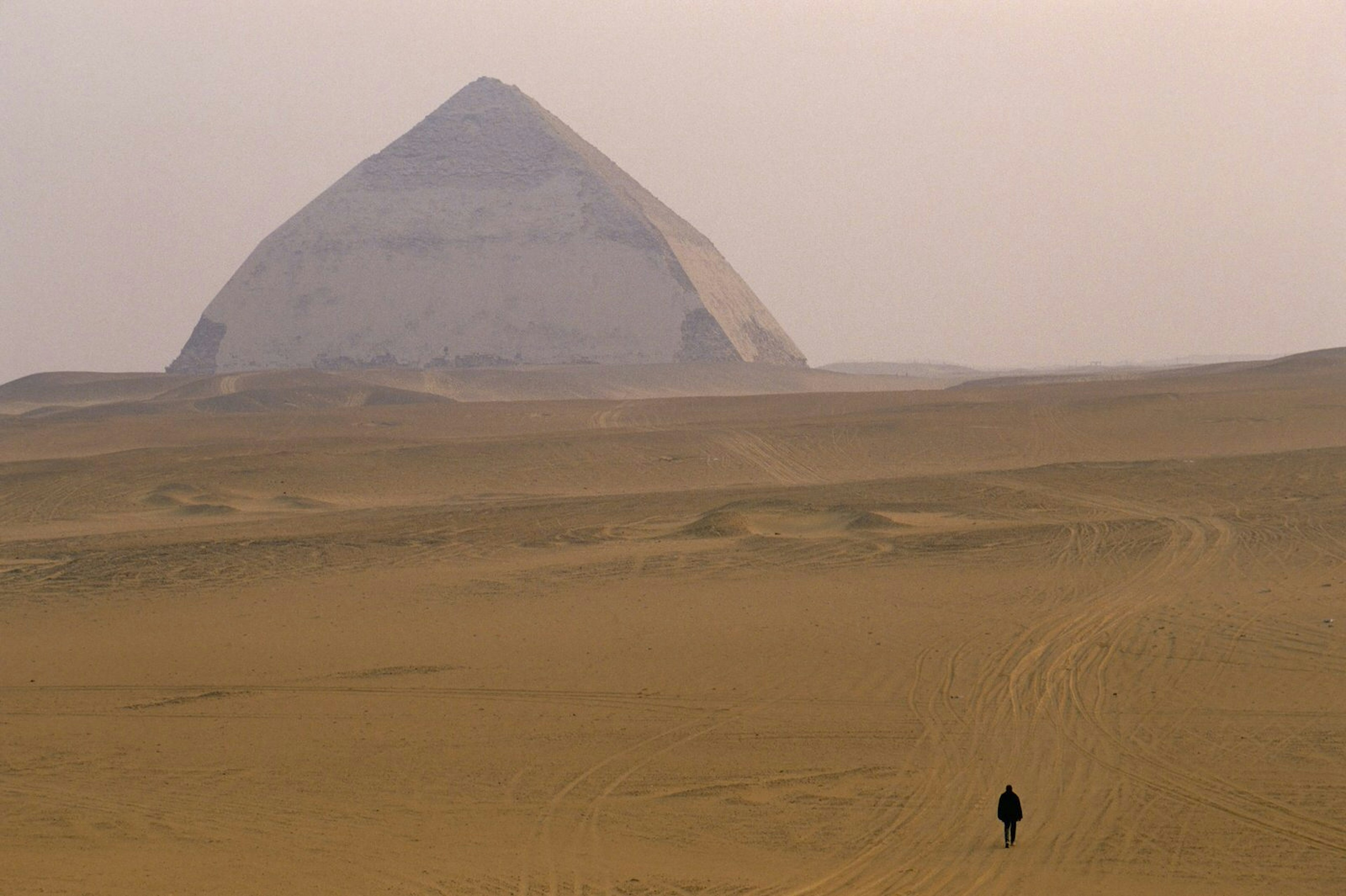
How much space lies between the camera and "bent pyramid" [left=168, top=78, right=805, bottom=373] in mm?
56625

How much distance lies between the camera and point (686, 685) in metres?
9.36

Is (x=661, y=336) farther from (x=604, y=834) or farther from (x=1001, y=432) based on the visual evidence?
(x=604, y=834)

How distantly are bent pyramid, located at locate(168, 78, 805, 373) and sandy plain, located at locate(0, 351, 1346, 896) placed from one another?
35412 millimetres

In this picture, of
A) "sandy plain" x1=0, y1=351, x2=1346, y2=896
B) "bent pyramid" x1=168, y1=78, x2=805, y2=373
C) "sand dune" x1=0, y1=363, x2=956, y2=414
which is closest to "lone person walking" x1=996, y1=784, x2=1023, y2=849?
"sandy plain" x1=0, y1=351, x2=1346, y2=896

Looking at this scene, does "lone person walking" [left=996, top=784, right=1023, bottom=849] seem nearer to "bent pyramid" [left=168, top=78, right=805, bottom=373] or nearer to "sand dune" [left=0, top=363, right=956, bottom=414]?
"sand dune" [left=0, top=363, right=956, bottom=414]

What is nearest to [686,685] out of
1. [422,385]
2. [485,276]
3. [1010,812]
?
[1010,812]

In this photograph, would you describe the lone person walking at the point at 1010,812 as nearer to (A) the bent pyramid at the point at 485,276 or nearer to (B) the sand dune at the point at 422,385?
(B) the sand dune at the point at 422,385

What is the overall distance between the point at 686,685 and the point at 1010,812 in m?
3.48

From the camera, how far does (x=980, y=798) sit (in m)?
6.98

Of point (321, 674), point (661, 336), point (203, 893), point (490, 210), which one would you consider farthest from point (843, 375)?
point (203, 893)

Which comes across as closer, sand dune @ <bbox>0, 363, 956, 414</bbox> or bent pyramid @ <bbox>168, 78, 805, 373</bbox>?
Answer: sand dune @ <bbox>0, 363, 956, 414</bbox>

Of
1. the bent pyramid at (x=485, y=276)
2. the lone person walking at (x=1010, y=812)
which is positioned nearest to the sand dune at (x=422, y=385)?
the bent pyramid at (x=485, y=276)

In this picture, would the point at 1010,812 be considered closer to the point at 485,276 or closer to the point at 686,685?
the point at 686,685

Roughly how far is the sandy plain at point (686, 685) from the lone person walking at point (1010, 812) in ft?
0.30
